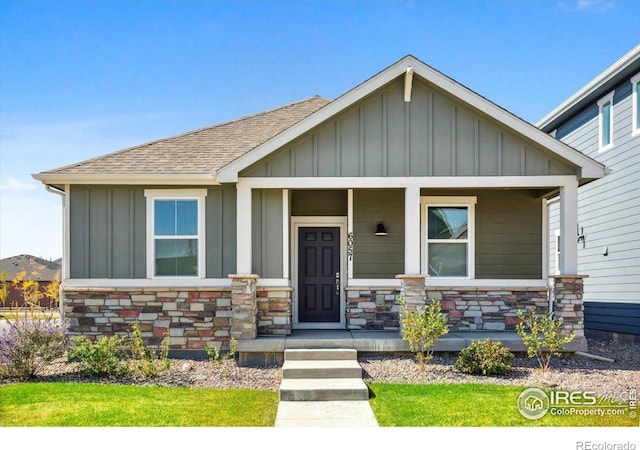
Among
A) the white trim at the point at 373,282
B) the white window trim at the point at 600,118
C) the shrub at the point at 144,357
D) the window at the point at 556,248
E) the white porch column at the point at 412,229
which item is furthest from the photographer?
the window at the point at 556,248

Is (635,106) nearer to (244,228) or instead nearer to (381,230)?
(381,230)

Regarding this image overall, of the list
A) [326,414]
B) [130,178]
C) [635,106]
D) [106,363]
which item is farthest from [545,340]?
[130,178]

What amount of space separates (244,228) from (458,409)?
15.3 ft

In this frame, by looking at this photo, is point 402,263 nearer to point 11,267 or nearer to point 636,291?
point 636,291

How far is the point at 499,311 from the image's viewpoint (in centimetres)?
1088

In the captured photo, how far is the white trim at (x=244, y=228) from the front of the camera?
383 inches

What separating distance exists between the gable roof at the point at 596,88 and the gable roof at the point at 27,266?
3140 cm

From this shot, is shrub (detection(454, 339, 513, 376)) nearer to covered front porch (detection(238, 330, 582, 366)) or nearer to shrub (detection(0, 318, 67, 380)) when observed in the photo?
covered front porch (detection(238, 330, 582, 366))

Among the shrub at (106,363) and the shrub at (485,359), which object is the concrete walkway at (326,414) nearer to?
the shrub at (485,359)

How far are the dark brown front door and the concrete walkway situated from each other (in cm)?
419

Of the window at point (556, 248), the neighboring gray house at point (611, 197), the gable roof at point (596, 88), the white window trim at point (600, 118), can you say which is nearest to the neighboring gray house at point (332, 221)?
the neighboring gray house at point (611, 197)

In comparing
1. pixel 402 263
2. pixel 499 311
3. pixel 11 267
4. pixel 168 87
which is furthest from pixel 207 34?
pixel 11 267

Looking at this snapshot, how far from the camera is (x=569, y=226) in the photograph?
984 cm

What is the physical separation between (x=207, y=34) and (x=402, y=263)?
19.3ft
